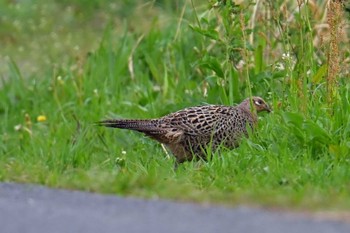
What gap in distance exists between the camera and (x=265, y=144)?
26.7ft

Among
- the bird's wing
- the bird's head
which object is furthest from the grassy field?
the bird's wing

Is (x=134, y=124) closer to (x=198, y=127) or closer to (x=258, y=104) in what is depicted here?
(x=198, y=127)

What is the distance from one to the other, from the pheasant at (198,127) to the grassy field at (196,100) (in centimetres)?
17

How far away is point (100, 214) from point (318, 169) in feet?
7.14

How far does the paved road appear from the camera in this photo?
4992mm

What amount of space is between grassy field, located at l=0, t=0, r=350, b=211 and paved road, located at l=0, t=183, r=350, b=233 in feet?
0.81

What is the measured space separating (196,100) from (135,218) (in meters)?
4.82

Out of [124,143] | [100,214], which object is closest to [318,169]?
[100,214]

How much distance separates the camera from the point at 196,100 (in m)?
10.1

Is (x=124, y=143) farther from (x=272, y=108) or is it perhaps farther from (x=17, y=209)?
(x=17, y=209)

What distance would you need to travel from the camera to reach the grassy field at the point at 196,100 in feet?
22.7

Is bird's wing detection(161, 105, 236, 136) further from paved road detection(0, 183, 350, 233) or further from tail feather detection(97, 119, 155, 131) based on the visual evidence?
paved road detection(0, 183, 350, 233)

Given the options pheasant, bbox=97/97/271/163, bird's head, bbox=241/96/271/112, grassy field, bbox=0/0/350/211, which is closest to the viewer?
grassy field, bbox=0/0/350/211

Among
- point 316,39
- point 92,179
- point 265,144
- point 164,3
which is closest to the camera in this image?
point 92,179
